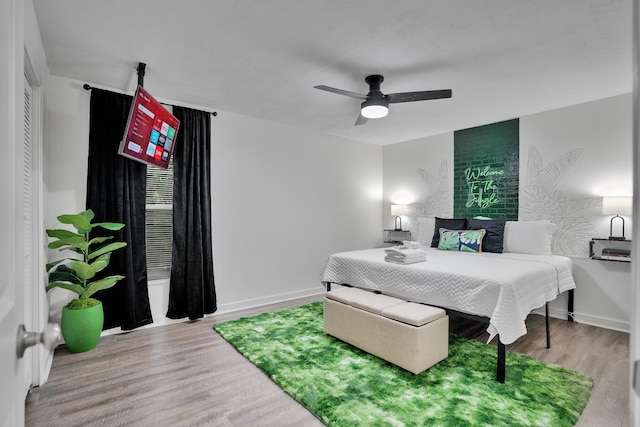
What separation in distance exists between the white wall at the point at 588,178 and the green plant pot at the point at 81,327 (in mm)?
4816

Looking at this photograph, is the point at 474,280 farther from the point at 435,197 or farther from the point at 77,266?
the point at 77,266

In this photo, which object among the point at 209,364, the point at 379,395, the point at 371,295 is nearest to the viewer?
the point at 379,395

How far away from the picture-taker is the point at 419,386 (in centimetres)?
233

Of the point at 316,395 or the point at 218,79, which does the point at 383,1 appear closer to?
the point at 218,79

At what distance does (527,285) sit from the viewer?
2.62m

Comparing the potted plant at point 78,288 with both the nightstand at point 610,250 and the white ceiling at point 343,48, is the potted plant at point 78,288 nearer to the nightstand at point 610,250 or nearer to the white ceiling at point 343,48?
the white ceiling at point 343,48

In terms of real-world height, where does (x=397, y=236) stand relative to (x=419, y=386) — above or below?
above

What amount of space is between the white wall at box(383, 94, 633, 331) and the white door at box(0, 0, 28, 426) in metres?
4.77

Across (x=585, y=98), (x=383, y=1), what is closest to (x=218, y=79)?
(x=383, y=1)

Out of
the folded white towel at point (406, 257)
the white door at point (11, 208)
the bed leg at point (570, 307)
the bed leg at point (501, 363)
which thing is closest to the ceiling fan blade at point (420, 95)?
the folded white towel at point (406, 257)

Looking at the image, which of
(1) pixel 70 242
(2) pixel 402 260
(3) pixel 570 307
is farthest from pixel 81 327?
(3) pixel 570 307

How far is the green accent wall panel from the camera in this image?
14.4 ft

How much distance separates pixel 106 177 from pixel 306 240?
270 cm

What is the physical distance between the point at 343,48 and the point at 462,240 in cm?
268
